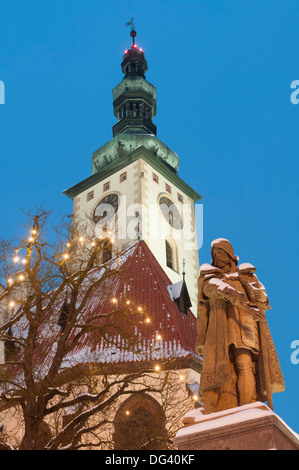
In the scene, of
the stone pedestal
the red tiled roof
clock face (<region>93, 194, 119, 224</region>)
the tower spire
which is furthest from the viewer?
the tower spire

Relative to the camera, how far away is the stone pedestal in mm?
4430

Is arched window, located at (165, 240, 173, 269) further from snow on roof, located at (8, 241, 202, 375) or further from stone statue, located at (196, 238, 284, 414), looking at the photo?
stone statue, located at (196, 238, 284, 414)

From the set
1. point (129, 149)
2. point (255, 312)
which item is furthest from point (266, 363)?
point (129, 149)

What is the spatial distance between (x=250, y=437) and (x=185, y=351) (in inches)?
432

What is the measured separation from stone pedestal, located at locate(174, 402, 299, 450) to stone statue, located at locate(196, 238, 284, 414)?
43 centimetres

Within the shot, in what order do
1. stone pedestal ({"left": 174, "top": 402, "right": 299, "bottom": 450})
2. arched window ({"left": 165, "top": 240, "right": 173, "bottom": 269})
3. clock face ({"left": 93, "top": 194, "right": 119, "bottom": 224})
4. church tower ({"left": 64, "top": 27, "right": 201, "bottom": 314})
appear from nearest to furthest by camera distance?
1. stone pedestal ({"left": 174, "top": 402, "right": 299, "bottom": 450})
2. church tower ({"left": 64, "top": 27, "right": 201, "bottom": 314})
3. arched window ({"left": 165, "top": 240, "right": 173, "bottom": 269})
4. clock face ({"left": 93, "top": 194, "right": 119, "bottom": 224})

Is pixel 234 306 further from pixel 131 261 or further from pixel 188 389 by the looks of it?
pixel 131 261

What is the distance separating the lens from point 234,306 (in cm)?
564

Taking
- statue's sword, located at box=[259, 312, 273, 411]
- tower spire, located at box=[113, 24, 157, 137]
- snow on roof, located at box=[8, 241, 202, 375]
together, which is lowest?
statue's sword, located at box=[259, 312, 273, 411]

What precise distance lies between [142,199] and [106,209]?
2707 mm

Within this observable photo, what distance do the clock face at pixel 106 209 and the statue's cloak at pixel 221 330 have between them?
21248 millimetres

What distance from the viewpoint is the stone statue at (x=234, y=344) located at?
527 centimetres

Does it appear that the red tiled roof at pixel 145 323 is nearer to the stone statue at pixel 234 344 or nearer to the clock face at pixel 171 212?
the clock face at pixel 171 212

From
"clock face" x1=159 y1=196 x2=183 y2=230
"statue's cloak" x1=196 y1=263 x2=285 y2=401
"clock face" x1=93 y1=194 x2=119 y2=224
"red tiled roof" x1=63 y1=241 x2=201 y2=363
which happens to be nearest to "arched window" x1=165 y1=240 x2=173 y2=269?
"clock face" x1=159 y1=196 x2=183 y2=230
